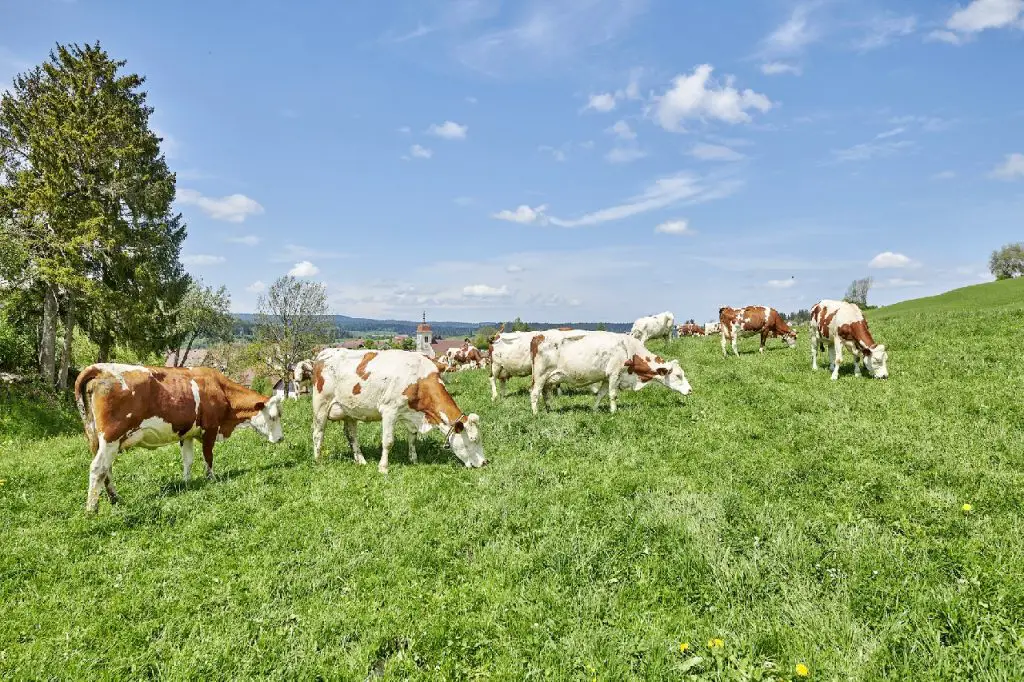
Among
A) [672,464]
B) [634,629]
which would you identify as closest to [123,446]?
[634,629]

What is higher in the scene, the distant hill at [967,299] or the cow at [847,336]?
the distant hill at [967,299]

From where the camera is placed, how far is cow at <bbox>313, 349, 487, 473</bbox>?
10219 mm

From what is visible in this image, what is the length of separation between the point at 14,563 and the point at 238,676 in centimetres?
425

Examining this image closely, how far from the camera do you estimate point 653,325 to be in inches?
1180

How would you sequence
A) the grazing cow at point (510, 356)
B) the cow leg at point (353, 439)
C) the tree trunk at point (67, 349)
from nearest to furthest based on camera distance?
the cow leg at point (353, 439) < the grazing cow at point (510, 356) < the tree trunk at point (67, 349)

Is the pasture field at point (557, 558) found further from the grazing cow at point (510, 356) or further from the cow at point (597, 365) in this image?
the grazing cow at point (510, 356)

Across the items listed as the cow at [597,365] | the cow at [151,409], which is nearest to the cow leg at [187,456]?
the cow at [151,409]

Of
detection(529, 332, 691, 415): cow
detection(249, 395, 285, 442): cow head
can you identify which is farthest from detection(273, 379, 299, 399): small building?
detection(529, 332, 691, 415): cow

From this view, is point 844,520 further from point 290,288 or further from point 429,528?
point 290,288

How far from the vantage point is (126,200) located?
82.7 feet

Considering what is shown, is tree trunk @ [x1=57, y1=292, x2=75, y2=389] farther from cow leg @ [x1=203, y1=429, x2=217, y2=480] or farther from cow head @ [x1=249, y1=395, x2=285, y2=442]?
cow leg @ [x1=203, y1=429, x2=217, y2=480]

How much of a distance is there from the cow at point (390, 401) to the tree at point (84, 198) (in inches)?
672

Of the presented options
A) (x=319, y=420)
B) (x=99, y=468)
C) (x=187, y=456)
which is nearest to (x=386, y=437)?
(x=319, y=420)

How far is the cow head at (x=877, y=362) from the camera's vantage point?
582 inches
